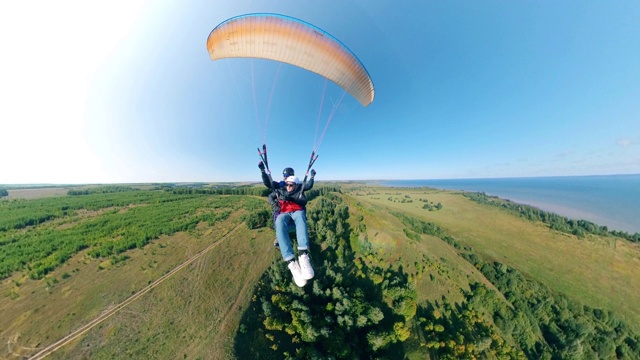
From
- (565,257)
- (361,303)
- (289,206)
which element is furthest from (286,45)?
(565,257)

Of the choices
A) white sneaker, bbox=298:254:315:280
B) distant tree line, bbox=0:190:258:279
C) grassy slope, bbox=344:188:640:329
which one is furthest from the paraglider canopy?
grassy slope, bbox=344:188:640:329

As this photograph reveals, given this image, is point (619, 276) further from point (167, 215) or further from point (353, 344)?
point (167, 215)

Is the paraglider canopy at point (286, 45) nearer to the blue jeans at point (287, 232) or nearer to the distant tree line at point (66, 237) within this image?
the blue jeans at point (287, 232)

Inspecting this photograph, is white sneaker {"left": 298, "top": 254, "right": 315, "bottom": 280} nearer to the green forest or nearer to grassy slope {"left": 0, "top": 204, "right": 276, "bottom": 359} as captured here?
the green forest

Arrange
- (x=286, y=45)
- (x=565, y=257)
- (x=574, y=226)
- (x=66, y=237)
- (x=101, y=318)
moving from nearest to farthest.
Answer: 1. (x=286, y=45)
2. (x=101, y=318)
3. (x=66, y=237)
4. (x=565, y=257)
5. (x=574, y=226)

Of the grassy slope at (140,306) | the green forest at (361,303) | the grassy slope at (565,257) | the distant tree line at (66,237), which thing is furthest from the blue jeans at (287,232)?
the grassy slope at (565,257)

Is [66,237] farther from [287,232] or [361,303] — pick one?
[361,303]
